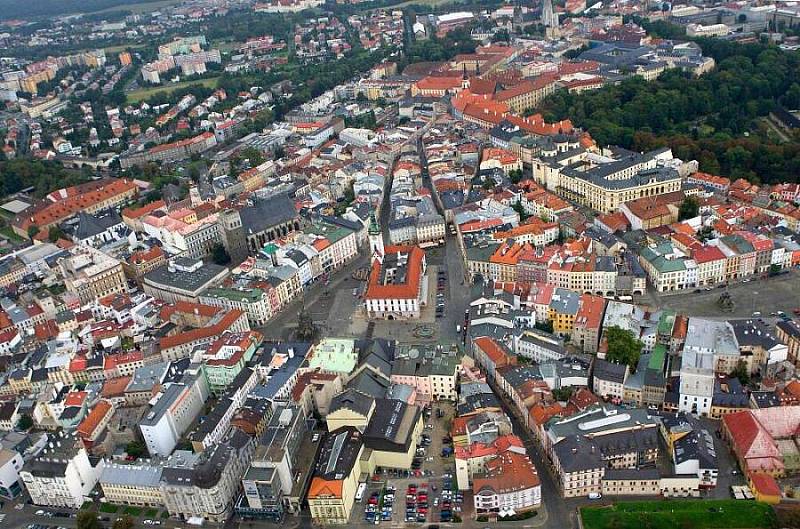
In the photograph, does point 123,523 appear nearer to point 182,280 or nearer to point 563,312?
point 182,280

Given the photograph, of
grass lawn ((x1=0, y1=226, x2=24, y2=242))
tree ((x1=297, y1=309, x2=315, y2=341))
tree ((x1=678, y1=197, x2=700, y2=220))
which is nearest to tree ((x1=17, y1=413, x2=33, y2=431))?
tree ((x1=297, y1=309, x2=315, y2=341))

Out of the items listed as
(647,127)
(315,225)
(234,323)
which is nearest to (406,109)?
(647,127)

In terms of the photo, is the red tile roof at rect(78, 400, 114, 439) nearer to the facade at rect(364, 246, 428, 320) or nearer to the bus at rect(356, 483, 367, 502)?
the bus at rect(356, 483, 367, 502)

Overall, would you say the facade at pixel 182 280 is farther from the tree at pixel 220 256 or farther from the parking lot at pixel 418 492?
the parking lot at pixel 418 492

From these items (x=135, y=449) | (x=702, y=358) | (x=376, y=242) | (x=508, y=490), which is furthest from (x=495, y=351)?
(x=135, y=449)

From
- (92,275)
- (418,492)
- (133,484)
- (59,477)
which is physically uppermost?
(92,275)

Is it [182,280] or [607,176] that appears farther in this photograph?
[607,176]

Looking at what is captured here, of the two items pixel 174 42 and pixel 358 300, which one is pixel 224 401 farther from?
pixel 174 42
